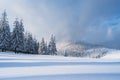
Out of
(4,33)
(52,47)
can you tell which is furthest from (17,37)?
(52,47)

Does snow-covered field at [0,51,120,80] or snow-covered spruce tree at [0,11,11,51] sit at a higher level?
snow-covered spruce tree at [0,11,11,51]

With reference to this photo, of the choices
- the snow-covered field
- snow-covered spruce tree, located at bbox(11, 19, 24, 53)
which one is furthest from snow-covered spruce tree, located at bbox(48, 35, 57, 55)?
the snow-covered field

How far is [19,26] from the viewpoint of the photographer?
72375 millimetres

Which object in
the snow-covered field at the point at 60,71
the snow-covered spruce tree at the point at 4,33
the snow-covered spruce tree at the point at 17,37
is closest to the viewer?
the snow-covered field at the point at 60,71

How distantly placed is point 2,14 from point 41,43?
2848cm

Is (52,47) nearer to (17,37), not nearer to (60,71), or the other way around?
(17,37)

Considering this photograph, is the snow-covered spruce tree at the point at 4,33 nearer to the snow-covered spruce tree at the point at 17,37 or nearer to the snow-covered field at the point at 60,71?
the snow-covered spruce tree at the point at 17,37

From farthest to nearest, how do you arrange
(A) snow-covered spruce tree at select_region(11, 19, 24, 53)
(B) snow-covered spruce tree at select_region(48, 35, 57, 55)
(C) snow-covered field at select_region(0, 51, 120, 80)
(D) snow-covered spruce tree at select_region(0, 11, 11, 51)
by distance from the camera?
(B) snow-covered spruce tree at select_region(48, 35, 57, 55)
(A) snow-covered spruce tree at select_region(11, 19, 24, 53)
(D) snow-covered spruce tree at select_region(0, 11, 11, 51)
(C) snow-covered field at select_region(0, 51, 120, 80)

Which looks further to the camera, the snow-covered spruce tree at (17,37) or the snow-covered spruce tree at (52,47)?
the snow-covered spruce tree at (52,47)

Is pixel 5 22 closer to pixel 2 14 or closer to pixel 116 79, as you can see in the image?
pixel 2 14

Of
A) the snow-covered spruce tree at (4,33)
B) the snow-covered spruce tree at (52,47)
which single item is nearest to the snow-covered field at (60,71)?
the snow-covered spruce tree at (4,33)

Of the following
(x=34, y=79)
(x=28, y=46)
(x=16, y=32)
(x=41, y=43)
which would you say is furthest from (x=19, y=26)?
(x=34, y=79)

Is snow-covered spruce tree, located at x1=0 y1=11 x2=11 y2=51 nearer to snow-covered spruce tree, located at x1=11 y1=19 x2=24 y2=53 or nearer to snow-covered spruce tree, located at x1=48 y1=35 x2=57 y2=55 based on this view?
snow-covered spruce tree, located at x1=11 y1=19 x2=24 y2=53

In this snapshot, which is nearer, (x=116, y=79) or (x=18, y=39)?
(x=116, y=79)
